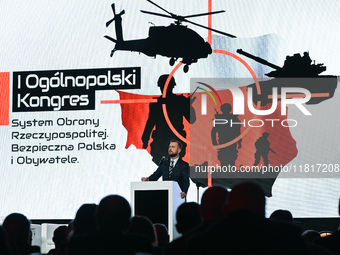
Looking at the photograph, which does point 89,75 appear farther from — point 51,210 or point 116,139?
point 51,210

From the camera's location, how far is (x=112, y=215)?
113 inches

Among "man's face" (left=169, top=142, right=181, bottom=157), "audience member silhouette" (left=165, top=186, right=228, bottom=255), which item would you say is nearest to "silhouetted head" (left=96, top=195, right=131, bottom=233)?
"audience member silhouette" (left=165, top=186, right=228, bottom=255)

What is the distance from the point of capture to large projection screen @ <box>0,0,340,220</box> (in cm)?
820

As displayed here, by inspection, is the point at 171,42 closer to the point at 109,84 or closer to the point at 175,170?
the point at 109,84

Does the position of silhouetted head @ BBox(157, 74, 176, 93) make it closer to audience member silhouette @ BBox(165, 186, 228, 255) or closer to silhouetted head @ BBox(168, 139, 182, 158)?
silhouetted head @ BBox(168, 139, 182, 158)

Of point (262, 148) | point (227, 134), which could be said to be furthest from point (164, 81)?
point (262, 148)

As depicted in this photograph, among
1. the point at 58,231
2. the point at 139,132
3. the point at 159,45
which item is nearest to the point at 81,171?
the point at 139,132

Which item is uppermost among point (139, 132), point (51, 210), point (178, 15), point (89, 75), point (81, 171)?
point (178, 15)

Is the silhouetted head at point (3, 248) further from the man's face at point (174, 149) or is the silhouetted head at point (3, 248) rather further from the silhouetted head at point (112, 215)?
the man's face at point (174, 149)

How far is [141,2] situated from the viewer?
343 inches

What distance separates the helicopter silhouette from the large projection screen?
0.02m

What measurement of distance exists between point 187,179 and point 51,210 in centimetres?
197

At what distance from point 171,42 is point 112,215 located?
596 centimetres

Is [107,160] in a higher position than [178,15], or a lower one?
lower
